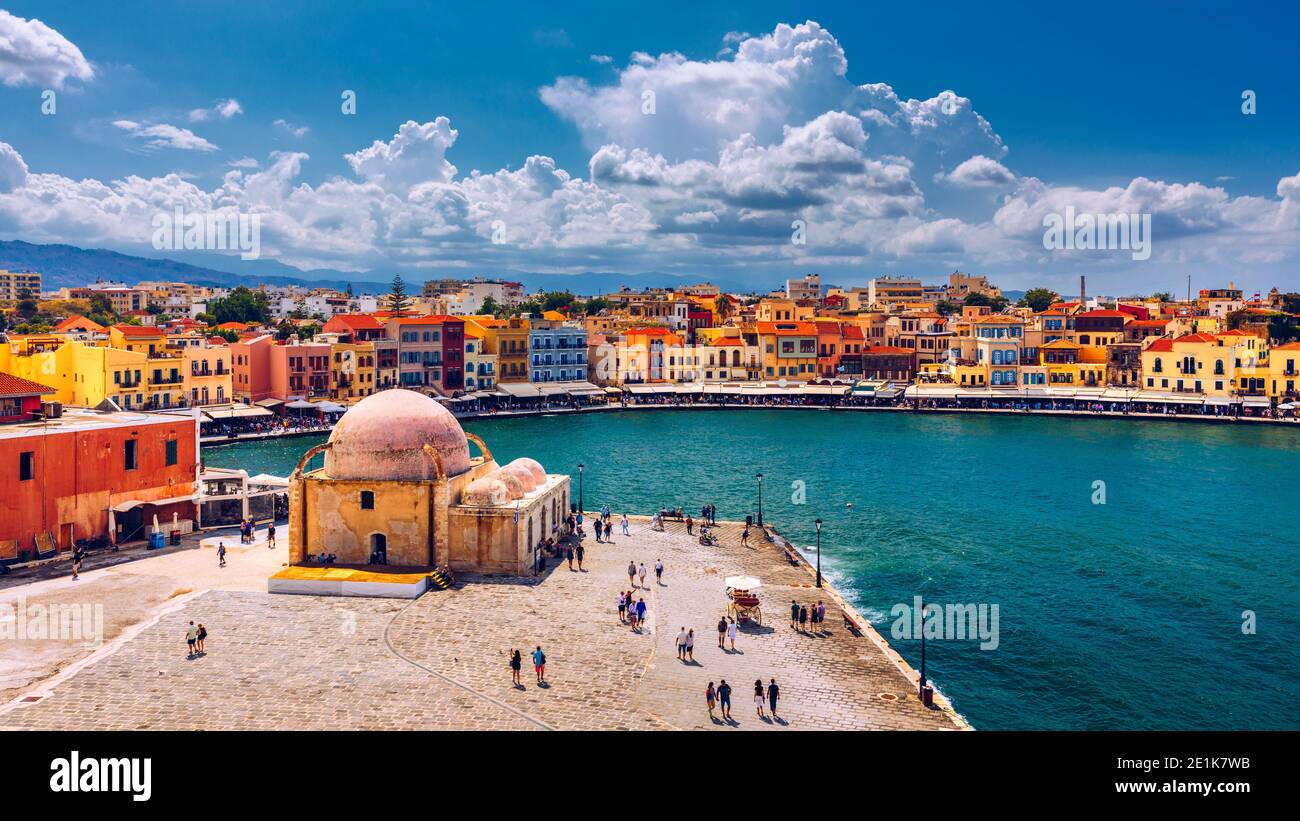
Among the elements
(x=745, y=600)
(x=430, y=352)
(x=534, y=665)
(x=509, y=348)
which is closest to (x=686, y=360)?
(x=509, y=348)

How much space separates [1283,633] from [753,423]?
61377mm

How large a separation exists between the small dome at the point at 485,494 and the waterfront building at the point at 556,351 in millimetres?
74530

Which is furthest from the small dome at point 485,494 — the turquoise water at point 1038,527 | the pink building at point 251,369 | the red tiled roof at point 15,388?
the pink building at point 251,369

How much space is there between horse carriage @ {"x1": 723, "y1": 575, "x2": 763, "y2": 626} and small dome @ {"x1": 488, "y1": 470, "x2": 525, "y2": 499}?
8300 millimetres

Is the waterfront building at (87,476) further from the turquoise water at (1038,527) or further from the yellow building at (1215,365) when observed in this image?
the yellow building at (1215,365)

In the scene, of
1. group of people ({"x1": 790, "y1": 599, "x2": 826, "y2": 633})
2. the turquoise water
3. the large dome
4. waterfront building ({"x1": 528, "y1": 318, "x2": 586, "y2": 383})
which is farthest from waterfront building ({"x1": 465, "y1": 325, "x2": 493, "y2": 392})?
group of people ({"x1": 790, "y1": 599, "x2": 826, "y2": 633})

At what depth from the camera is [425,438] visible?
32531 millimetres

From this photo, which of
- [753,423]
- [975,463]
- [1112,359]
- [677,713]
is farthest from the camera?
[1112,359]

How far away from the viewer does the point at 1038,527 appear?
47.6 m

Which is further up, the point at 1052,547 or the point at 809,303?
the point at 809,303

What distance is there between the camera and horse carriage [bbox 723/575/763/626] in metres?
28.7

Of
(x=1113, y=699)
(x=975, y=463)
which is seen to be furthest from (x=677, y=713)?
(x=975, y=463)

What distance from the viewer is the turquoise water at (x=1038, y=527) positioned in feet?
90.4

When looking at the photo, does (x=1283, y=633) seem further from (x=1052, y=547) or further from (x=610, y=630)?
(x=610, y=630)
